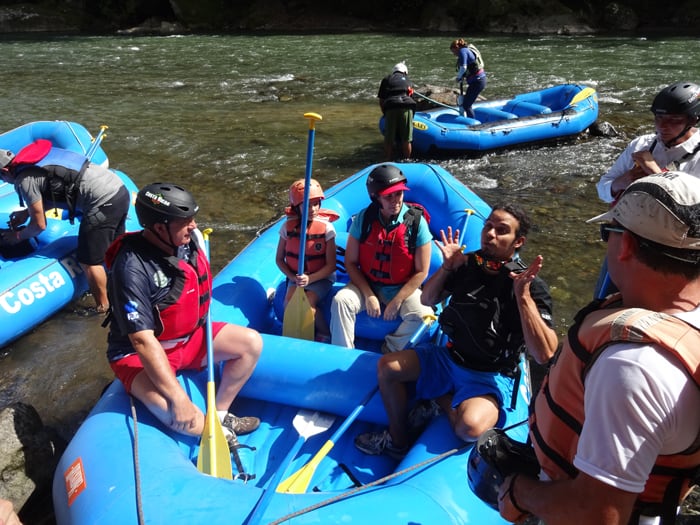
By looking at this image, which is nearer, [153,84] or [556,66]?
[153,84]

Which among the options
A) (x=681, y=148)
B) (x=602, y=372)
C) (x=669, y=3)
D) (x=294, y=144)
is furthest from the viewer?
(x=669, y=3)

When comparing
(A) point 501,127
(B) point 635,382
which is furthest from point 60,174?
(A) point 501,127

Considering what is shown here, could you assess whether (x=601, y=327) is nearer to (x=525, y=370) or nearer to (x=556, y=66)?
(x=525, y=370)

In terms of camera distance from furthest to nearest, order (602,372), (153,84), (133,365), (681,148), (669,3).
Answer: (669,3) → (153,84) → (681,148) → (133,365) → (602,372)

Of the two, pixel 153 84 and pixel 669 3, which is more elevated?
pixel 669 3

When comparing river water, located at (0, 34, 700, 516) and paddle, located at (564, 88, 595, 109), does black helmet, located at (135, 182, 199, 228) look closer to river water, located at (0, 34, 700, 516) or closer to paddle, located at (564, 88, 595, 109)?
river water, located at (0, 34, 700, 516)

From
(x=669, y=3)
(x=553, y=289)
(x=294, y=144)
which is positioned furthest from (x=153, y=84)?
(x=669, y=3)

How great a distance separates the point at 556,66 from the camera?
44.4 feet

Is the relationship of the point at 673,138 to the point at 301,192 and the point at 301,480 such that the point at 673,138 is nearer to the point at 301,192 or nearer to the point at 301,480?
the point at 301,192

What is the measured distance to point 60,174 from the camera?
3.92 meters

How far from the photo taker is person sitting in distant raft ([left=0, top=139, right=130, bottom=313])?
391 cm

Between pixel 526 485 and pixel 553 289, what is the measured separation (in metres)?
3.36

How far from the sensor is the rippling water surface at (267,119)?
4.26m

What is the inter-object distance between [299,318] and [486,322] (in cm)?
120
